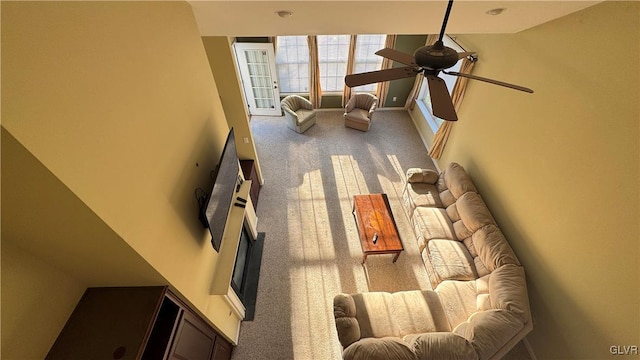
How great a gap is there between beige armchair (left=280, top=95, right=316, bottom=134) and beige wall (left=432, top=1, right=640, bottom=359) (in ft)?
11.6

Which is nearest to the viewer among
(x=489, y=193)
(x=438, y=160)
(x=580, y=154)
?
(x=580, y=154)

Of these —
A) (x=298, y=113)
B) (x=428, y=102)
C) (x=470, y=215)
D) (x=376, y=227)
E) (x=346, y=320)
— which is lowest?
(x=346, y=320)

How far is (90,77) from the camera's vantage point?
1.14m

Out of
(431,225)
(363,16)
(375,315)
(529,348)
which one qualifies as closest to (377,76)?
(363,16)

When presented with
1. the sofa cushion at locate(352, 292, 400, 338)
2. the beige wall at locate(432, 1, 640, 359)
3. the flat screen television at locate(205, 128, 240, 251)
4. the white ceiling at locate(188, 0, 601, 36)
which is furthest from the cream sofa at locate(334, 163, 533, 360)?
the white ceiling at locate(188, 0, 601, 36)

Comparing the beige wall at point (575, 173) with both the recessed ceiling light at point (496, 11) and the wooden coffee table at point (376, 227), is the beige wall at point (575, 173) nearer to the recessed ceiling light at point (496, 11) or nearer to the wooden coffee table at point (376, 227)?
the recessed ceiling light at point (496, 11)

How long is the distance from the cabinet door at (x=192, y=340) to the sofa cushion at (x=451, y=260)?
2.58 metres

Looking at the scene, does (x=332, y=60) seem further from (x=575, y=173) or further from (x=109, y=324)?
(x=109, y=324)

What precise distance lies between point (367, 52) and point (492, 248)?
4.70 m

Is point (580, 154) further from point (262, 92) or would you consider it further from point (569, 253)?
point (262, 92)

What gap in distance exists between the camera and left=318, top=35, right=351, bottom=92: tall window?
546cm

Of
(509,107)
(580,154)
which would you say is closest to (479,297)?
(580,154)

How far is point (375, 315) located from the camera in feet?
8.80

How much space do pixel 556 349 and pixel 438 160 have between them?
A: 3212 millimetres
